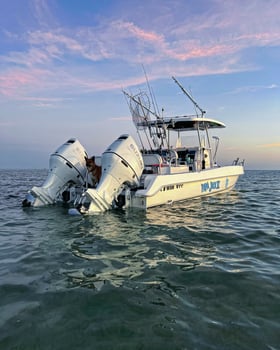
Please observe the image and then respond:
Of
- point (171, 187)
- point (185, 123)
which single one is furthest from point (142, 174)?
point (185, 123)

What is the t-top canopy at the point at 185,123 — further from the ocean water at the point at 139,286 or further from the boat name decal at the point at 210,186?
the ocean water at the point at 139,286

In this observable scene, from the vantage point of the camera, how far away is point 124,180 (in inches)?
381

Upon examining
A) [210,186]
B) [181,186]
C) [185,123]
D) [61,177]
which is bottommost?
[210,186]

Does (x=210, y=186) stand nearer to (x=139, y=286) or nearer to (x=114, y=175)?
(x=114, y=175)

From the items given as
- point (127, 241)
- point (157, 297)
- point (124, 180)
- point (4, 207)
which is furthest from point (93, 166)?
point (157, 297)

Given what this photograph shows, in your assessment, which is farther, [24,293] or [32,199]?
[32,199]

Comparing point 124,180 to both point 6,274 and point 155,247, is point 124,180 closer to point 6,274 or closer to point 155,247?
point 155,247

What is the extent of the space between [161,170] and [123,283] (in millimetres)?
7661

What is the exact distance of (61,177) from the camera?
10719 millimetres

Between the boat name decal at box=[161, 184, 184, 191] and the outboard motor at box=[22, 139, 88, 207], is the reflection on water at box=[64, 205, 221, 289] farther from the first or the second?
the outboard motor at box=[22, 139, 88, 207]

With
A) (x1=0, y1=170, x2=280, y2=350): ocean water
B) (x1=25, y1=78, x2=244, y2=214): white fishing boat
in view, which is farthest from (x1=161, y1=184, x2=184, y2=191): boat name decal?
(x1=0, y1=170, x2=280, y2=350): ocean water

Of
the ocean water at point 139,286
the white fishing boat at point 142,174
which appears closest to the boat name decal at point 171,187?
the white fishing boat at point 142,174

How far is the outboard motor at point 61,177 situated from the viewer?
406 inches

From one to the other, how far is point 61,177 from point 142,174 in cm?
288
